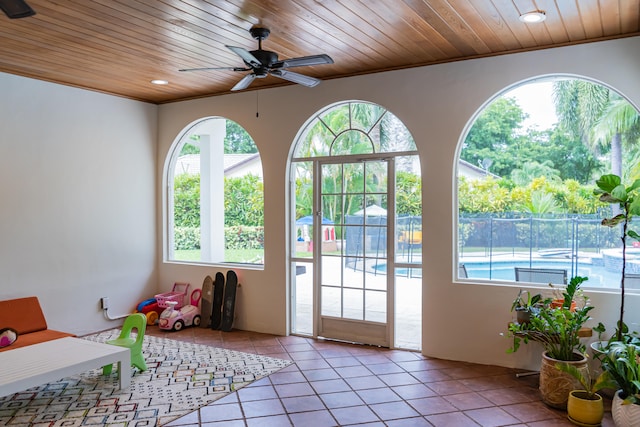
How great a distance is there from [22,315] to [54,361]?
3.95 ft

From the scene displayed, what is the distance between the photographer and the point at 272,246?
5352 millimetres

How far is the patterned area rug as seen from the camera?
3.25 meters

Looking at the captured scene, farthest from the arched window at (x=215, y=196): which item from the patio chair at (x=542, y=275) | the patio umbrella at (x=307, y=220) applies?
the patio chair at (x=542, y=275)

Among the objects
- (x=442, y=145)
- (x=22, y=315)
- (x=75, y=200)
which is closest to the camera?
(x=22, y=315)

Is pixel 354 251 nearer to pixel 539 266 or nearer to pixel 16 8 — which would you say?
pixel 539 266

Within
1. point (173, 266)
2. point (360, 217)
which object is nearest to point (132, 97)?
point (173, 266)

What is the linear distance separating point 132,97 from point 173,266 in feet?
6.79

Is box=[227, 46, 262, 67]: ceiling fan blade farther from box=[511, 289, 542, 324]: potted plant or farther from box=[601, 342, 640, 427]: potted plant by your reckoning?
box=[601, 342, 640, 427]: potted plant

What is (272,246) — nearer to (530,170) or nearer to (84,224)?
(84,224)

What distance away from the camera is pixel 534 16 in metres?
3.34

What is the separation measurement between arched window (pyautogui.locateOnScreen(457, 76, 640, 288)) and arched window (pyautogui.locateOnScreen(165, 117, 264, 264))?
236 cm

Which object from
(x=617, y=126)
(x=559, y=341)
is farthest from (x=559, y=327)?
(x=617, y=126)

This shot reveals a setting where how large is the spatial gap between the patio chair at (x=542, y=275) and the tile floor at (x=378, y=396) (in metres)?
0.80

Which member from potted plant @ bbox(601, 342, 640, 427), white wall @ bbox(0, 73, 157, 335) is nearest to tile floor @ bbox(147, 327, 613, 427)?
potted plant @ bbox(601, 342, 640, 427)
